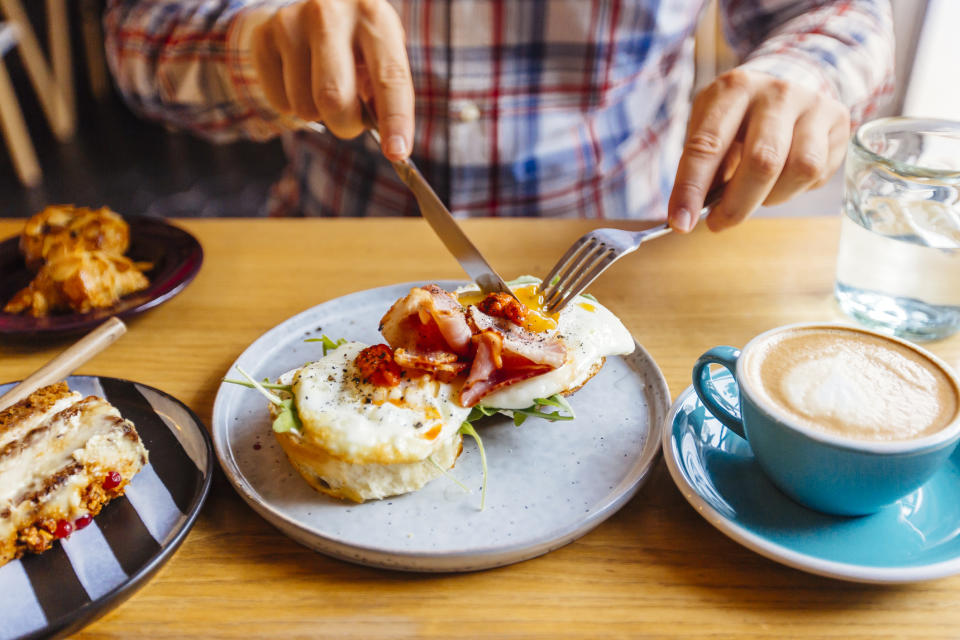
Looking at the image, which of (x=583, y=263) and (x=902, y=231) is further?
(x=902, y=231)

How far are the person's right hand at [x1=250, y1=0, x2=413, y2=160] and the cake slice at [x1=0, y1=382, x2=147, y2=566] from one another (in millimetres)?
710

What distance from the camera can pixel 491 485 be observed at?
104cm

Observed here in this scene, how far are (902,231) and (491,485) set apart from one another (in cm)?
94

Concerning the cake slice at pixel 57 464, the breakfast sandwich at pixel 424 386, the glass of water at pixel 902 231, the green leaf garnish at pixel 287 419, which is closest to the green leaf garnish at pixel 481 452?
the breakfast sandwich at pixel 424 386

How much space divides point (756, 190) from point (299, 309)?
3.20ft

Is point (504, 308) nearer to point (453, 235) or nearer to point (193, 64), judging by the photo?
point (453, 235)

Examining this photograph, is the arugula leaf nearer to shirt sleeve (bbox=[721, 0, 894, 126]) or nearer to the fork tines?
the fork tines

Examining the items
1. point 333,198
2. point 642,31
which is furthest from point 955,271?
point 333,198

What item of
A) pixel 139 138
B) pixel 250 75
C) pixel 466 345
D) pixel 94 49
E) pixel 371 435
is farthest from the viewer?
pixel 94 49

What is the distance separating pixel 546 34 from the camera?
2.00 m

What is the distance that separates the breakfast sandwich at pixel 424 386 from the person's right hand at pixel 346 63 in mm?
442

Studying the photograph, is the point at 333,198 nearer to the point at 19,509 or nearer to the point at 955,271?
the point at 19,509

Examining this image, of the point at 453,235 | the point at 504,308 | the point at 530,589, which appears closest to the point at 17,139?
the point at 453,235

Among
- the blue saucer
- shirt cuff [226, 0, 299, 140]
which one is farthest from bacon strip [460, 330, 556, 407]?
shirt cuff [226, 0, 299, 140]
